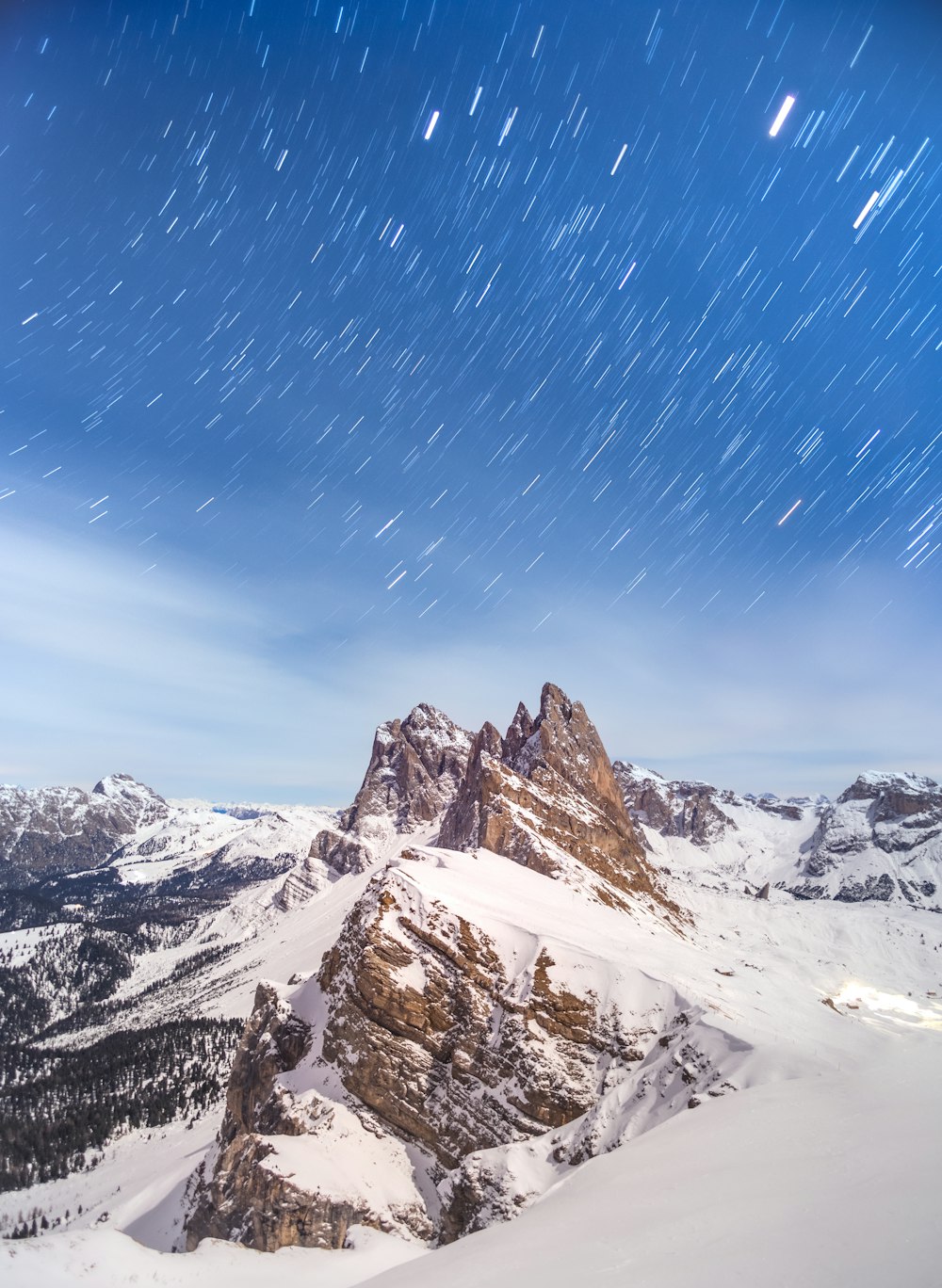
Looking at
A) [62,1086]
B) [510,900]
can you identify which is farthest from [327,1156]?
[62,1086]

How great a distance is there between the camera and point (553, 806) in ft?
324

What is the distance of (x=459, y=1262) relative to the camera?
19141 mm

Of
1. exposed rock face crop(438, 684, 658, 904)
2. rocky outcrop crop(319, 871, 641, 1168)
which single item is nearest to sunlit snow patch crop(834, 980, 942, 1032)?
exposed rock face crop(438, 684, 658, 904)

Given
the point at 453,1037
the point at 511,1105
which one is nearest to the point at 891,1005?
the point at 511,1105

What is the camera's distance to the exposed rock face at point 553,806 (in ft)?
258

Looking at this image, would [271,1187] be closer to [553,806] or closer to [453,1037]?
[453,1037]

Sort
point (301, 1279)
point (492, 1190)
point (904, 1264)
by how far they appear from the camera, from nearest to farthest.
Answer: point (904, 1264), point (301, 1279), point (492, 1190)

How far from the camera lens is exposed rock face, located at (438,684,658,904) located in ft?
258

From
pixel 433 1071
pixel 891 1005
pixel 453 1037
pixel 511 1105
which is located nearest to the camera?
pixel 511 1105

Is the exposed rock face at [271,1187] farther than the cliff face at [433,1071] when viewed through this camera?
No

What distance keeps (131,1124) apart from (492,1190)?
117 meters

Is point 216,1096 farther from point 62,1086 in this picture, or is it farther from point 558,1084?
point 558,1084

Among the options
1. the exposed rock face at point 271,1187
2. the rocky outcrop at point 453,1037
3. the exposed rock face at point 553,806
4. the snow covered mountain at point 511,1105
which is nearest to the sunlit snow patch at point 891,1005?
the snow covered mountain at point 511,1105

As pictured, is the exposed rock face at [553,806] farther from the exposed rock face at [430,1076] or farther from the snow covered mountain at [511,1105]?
the exposed rock face at [430,1076]
